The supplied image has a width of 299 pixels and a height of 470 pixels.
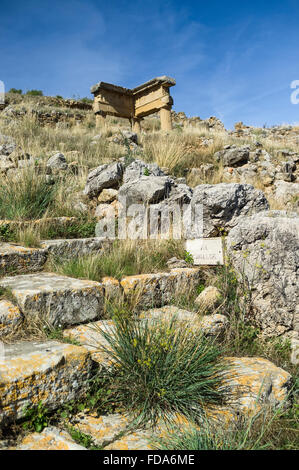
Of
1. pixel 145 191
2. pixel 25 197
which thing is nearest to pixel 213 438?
pixel 145 191

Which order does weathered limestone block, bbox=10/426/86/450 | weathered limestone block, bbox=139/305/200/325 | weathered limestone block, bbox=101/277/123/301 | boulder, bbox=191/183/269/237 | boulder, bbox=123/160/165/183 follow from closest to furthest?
weathered limestone block, bbox=10/426/86/450, weathered limestone block, bbox=139/305/200/325, weathered limestone block, bbox=101/277/123/301, boulder, bbox=191/183/269/237, boulder, bbox=123/160/165/183

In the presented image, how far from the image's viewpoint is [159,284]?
3.43 m

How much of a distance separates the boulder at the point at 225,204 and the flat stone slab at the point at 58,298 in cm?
199

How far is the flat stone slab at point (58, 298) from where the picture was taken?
103 inches

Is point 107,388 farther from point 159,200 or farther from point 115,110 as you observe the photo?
point 115,110

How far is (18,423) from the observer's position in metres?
1.85

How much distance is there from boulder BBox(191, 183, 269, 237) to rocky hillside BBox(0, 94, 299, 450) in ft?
0.05

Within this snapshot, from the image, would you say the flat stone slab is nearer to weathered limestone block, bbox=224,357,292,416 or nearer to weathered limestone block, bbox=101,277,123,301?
weathered limestone block, bbox=101,277,123,301

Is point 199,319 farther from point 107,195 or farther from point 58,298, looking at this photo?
point 107,195

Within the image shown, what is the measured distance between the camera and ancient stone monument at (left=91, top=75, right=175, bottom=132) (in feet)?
41.6

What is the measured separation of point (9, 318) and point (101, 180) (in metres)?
3.52

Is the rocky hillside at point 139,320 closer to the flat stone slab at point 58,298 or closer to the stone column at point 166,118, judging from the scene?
the flat stone slab at point 58,298

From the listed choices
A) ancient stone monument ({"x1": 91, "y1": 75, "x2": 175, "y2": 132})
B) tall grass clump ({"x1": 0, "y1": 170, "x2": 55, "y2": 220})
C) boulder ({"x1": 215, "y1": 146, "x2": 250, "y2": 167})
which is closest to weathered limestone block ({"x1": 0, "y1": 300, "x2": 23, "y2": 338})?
tall grass clump ({"x1": 0, "y1": 170, "x2": 55, "y2": 220})
